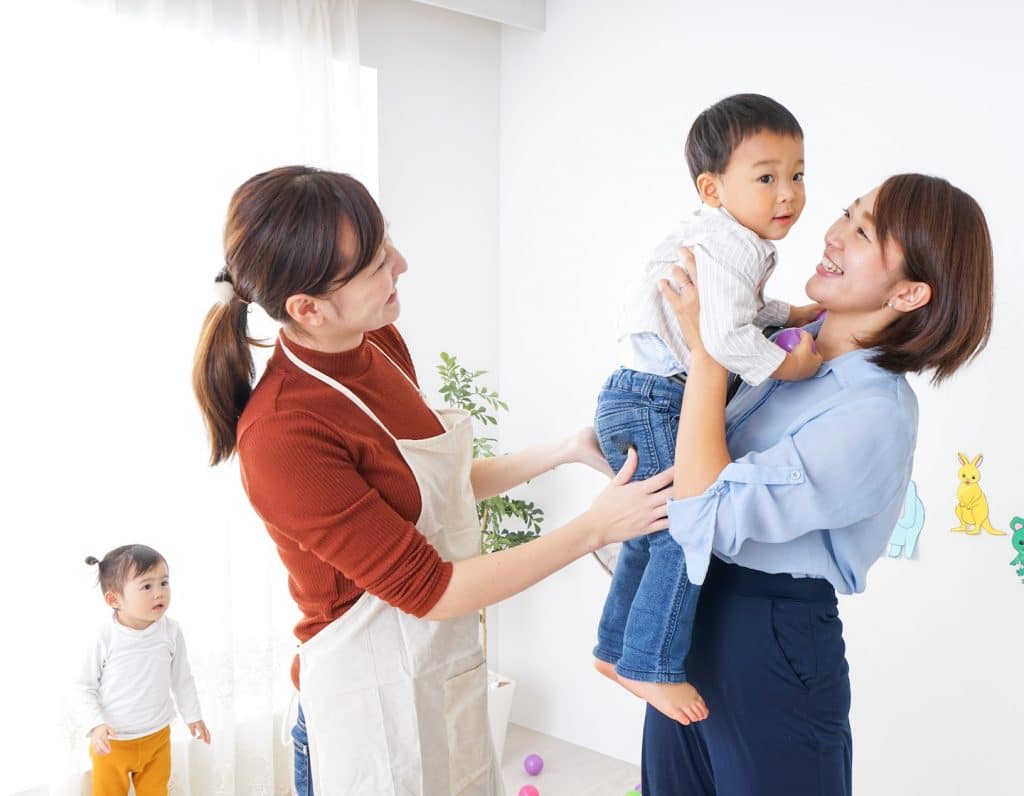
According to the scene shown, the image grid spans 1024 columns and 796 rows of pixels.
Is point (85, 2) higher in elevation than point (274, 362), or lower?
higher

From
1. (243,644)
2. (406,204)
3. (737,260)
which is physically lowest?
(243,644)

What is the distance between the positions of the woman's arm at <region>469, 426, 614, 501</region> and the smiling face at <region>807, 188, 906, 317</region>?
510mm

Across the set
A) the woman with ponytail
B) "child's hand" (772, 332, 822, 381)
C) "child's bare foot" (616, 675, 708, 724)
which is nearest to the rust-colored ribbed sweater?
the woman with ponytail

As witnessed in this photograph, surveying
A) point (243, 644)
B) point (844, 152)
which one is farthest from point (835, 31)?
point (243, 644)

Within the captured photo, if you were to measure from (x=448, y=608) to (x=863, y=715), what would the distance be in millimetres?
2011

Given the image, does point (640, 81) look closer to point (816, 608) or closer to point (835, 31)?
point (835, 31)

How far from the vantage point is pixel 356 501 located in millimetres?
1451

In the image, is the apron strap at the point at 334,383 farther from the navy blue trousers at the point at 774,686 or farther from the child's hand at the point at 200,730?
the child's hand at the point at 200,730

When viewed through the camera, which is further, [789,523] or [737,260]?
Result: [737,260]

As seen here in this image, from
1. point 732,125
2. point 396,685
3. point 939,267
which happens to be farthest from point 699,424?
point 396,685

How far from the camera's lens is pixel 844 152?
2.93 meters

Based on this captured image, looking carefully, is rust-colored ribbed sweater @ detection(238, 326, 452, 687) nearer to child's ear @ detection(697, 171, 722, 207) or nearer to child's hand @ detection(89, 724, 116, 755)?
child's ear @ detection(697, 171, 722, 207)

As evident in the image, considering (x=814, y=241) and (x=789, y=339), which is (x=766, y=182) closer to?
(x=789, y=339)

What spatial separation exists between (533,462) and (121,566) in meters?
1.34
